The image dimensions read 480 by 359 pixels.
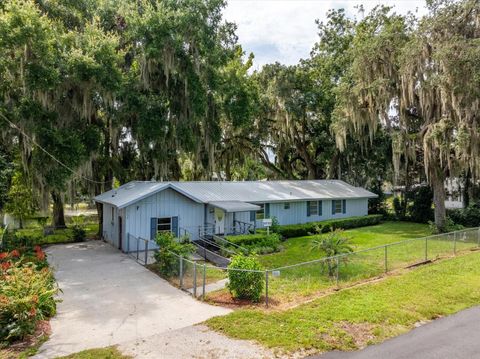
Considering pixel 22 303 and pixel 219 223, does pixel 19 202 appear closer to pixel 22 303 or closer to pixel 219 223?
pixel 219 223

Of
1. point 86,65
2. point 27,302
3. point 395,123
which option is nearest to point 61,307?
point 27,302

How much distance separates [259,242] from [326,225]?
684 centimetres

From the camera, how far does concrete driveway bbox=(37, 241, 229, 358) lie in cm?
760

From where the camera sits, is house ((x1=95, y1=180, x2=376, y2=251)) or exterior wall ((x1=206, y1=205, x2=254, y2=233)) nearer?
house ((x1=95, y1=180, x2=376, y2=251))

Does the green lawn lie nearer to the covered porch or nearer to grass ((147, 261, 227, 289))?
grass ((147, 261, 227, 289))

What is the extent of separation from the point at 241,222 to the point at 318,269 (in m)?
6.97

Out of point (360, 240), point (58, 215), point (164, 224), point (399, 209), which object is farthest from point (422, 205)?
point (58, 215)

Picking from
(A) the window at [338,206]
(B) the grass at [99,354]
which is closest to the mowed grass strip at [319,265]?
(B) the grass at [99,354]

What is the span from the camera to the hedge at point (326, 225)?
2041cm

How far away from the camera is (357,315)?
→ 8.42 meters

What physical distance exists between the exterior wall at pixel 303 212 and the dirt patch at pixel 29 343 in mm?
13864

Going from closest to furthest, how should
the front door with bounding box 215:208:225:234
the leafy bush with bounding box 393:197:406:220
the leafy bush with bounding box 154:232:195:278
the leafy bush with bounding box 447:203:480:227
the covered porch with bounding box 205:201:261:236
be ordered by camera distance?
1. the leafy bush with bounding box 154:232:195:278
2. the covered porch with bounding box 205:201:261:236
3. the front door with bounding box 215:208:225:234
4. the leafy bush with bounding box 447:203:480:227
5. the leafy bush with bounding box 393:197:406:220

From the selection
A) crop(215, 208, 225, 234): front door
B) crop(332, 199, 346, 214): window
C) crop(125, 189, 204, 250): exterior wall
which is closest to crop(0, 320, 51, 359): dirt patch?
crop(125, 189, 204, 250): exterior wall

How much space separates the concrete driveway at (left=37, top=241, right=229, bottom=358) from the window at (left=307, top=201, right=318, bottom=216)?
41.8 ft
